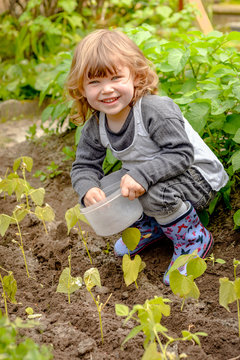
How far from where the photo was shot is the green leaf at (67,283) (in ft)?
5.30

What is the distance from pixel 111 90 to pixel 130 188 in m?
0.35

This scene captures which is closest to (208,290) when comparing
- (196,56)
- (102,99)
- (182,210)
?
(182,210)

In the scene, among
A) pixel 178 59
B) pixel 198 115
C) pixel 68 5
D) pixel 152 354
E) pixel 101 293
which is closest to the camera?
pixel 152 354

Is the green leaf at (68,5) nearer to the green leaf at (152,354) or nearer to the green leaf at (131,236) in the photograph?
the green leaf at (131,236)

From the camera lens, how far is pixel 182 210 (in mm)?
1854

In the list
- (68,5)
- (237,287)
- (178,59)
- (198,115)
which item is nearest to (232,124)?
(198,115)

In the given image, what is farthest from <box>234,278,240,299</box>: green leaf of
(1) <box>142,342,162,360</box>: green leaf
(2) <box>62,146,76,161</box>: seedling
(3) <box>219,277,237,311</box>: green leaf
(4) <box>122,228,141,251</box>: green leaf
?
(2) <box>62,146,76,161</box>: seedling

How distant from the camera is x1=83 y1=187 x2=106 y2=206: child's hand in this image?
180 cm

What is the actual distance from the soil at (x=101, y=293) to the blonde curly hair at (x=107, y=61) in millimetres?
634

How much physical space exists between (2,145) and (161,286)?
1925 millimetres

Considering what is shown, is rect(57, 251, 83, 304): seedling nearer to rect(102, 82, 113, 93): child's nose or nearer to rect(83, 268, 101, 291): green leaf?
rect(83, 268, 101, 291): green leaf

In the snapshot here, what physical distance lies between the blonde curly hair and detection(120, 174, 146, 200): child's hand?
1.04 ft

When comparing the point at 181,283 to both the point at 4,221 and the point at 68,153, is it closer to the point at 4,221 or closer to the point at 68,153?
the point at 4,221

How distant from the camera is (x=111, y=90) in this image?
1.74 m
